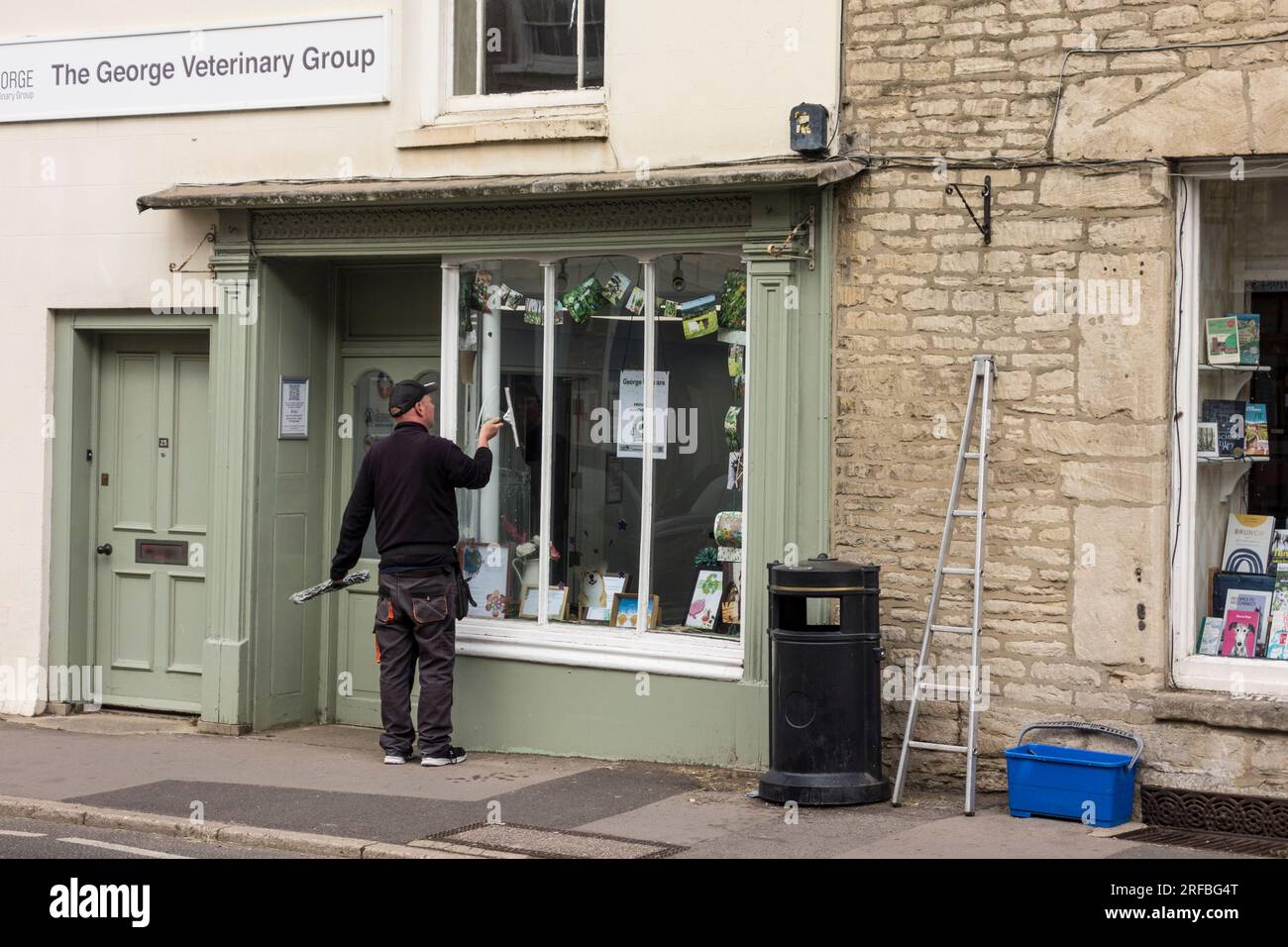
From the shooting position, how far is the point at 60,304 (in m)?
11.2

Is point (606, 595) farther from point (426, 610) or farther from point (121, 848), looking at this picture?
point (121, 848)

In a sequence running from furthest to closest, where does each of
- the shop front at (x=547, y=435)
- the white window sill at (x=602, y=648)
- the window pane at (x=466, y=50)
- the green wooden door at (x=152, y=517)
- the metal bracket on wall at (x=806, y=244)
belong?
1. the green wooden door at (x=152, y=517)
2. the window pane at (x=466, y=50)
3. the white window sill at (x=602, y=648)
4. the shop front at (x=547, y=435)
5. the metal bracket on wall at (x=806, y=244)

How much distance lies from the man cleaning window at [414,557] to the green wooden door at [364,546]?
3.91ft

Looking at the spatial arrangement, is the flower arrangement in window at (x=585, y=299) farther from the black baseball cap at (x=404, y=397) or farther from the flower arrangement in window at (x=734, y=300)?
the black baseball cap at (x=404, y=397)

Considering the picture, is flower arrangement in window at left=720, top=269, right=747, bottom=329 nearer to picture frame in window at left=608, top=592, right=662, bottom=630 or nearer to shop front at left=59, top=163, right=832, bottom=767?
shop front at left=59, top=163, right=832, bottom=767

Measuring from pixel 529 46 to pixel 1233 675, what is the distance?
17.9ft

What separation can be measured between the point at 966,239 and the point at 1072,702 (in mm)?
2451

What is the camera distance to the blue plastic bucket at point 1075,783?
8.00 metres

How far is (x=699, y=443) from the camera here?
32.1 ft

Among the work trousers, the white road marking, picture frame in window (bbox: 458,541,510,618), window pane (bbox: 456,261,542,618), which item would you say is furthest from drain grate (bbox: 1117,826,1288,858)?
the white road marking

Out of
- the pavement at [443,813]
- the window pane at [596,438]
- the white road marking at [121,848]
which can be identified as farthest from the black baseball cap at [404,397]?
the white road marking at [121,848]
